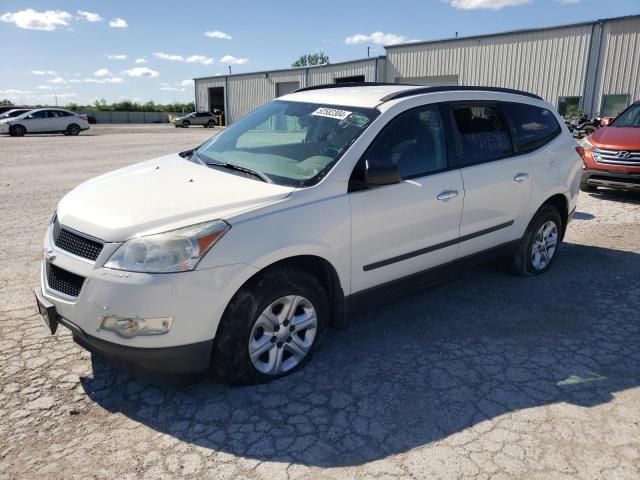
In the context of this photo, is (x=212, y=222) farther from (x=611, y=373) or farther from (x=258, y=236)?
(x=611, y=373)

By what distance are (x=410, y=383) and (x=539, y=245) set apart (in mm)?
2669

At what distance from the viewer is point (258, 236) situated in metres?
3.00

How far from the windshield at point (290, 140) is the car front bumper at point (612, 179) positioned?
22.3 feet

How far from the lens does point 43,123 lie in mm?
28859

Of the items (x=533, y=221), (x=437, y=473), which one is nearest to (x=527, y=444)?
(x=437, y=473)

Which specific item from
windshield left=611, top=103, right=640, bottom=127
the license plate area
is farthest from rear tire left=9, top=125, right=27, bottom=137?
the license plate area

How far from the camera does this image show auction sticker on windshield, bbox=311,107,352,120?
3.89 m

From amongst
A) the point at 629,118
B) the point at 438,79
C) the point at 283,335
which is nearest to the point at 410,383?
the point at 283,335

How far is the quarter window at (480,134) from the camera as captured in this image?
14.1 ft

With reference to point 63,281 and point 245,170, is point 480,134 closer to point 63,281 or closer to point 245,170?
point 245,170

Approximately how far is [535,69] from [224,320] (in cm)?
2407

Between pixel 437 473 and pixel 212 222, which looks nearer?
pixel 437 473

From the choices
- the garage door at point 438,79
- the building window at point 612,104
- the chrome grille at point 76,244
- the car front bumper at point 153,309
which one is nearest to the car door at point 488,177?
the car front bumper at point 153,309

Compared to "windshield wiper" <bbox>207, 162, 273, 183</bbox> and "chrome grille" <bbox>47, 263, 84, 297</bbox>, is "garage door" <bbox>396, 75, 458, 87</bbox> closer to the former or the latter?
"windshield wiper" <bbox>207, 162, 273, 183</bbox>
